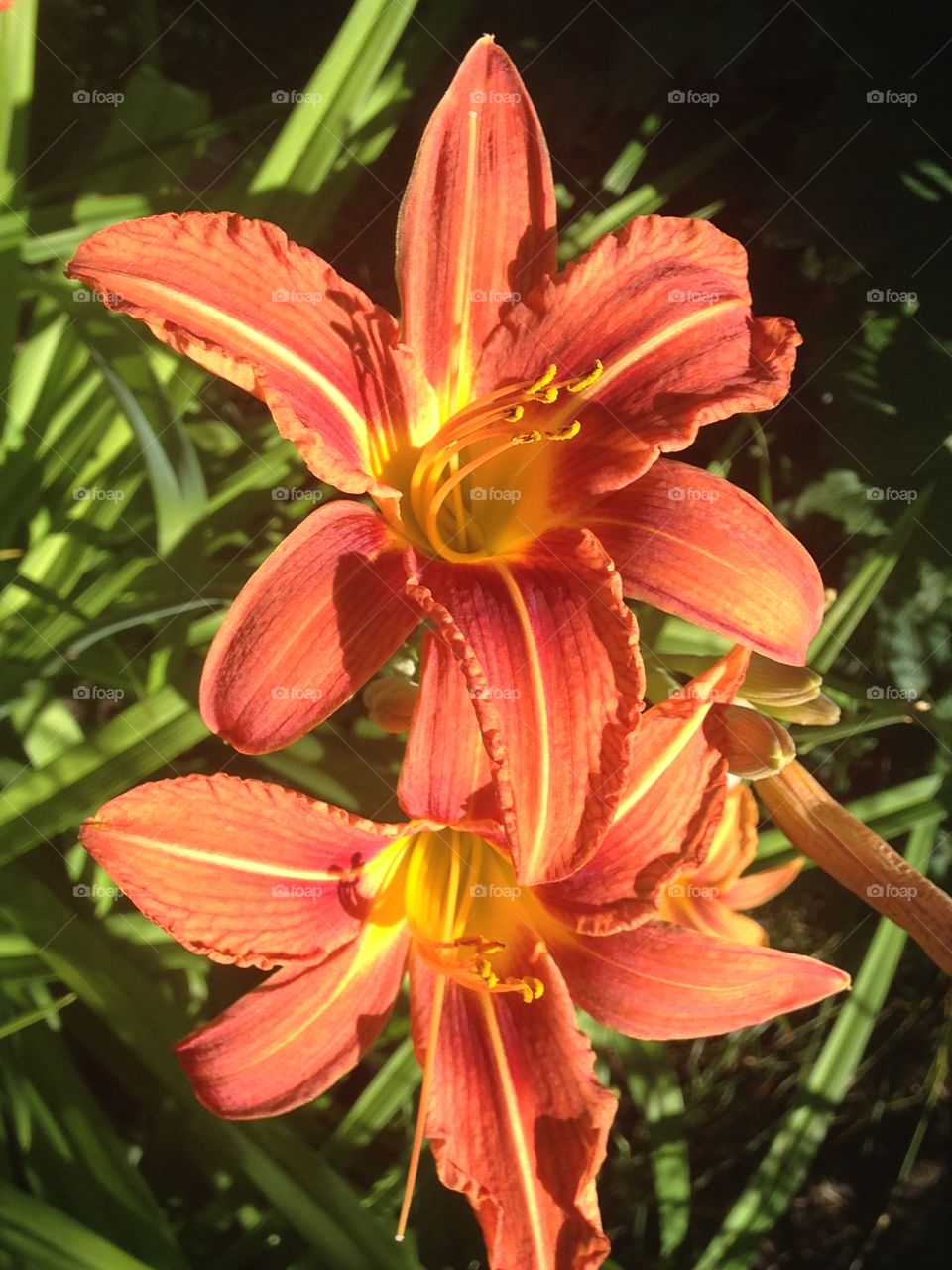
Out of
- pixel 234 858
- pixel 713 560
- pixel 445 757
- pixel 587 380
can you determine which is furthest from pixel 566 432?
pixel 234 858

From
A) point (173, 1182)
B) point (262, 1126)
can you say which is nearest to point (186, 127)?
point (262, 1126)

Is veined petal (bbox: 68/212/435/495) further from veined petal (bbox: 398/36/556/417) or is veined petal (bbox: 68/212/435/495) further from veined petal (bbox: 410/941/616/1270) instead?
veined petal (bbox: 410/941/616/1270)

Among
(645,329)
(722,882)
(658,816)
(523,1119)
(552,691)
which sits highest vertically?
(645,329)

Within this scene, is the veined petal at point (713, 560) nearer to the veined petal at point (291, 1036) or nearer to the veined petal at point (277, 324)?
the veined petal at point (277, 324)

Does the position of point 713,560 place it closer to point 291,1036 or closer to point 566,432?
point 566,432

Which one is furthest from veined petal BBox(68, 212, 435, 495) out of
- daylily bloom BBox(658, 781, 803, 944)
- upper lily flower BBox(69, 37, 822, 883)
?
daylily bloom BBox(658, 781, 803, 944)

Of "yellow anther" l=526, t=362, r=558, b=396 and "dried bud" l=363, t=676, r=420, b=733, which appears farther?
"dried bud" l=363, t=676, r=420, b=733
